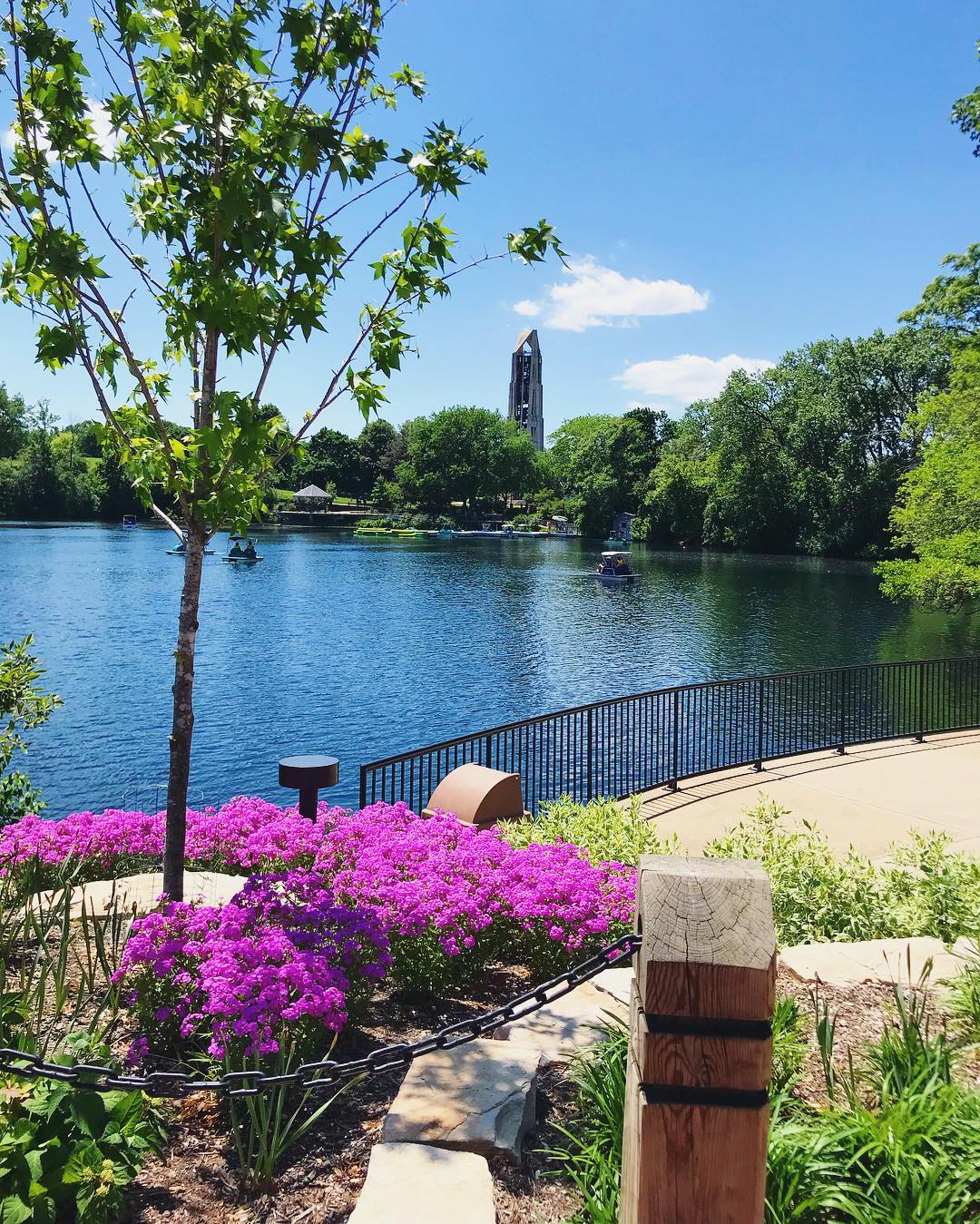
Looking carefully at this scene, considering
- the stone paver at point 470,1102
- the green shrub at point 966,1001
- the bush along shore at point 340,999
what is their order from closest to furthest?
the bush along shore at point 340,999, the stone paver at point 470,1102, the green shrub at point 966,1001

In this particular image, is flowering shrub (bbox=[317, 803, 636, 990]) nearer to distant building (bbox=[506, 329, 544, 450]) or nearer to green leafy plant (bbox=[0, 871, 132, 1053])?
green leafy plant (bbox=[0, 871, 132, 1053])

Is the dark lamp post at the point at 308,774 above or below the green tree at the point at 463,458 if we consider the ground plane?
below


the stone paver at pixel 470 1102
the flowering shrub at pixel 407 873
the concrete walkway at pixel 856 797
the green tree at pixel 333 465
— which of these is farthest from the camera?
the green tree at pixel 333 465

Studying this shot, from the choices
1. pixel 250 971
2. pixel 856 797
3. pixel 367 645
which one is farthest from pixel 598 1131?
pixel 367 645

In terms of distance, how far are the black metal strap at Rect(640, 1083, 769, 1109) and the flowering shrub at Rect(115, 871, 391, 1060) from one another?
1.92 m

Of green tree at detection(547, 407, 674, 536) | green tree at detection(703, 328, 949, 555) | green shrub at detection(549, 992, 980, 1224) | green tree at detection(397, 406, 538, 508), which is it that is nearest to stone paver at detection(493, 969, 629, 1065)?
green shrub at detection(549, 992, 980, 1224)

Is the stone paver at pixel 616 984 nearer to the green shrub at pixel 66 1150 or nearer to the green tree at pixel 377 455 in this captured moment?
the green shrub at pixel 66 1150

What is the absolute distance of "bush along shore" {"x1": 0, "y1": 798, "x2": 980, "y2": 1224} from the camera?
270cm

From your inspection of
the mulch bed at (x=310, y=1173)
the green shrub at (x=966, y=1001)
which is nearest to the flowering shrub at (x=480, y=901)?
the mulch bed at (x=310, y=1173)

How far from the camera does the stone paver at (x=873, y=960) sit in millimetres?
4121

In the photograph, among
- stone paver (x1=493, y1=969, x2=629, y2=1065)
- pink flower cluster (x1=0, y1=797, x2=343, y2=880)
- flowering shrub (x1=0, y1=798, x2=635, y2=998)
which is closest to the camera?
stone paver (x1=493, y1=969, x2=629, y2=1065)

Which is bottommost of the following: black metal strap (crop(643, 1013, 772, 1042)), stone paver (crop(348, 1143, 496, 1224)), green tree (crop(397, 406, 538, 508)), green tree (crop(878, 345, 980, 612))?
stone paver (crop(348, 1143, 496, 1224))

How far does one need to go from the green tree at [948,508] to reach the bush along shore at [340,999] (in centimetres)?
1788

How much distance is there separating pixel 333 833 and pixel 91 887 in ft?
5.17
